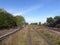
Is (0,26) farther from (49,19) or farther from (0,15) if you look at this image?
(49,19)

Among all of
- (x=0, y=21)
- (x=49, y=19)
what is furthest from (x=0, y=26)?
(x=49, y=19)

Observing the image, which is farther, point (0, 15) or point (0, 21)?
point (0, 15)

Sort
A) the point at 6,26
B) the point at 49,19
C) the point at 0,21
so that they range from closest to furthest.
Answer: the point at 0,21
the point at 6,26
the point at 49,19

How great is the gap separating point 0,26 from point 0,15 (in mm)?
7088

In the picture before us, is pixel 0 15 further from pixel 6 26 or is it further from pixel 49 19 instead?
pixel 49 19

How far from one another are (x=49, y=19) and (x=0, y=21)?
124390mm

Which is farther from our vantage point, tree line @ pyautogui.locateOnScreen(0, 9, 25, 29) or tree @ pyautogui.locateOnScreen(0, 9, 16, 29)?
tree line @ pyautogui.locateOnScreen(0, 9, 25, 29)

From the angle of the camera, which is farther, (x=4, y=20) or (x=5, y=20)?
(x=5, y=20)

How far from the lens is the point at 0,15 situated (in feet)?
226

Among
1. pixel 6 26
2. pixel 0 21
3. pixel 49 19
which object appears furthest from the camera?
pixel 49 19

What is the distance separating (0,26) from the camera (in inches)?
2500

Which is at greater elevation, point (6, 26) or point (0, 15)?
point (0, 15)

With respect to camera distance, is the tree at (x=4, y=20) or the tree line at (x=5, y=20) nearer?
the tree at (x=4, y=20)

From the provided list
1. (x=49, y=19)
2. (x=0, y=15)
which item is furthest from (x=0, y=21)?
(x=49, y=19)
